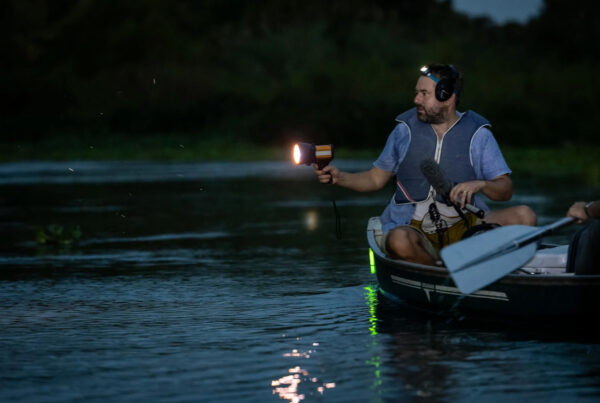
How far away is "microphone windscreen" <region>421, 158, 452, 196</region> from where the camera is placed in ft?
32.8

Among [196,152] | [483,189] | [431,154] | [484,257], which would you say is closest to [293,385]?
[484,257]

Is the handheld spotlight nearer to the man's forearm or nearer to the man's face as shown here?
the man's forearm

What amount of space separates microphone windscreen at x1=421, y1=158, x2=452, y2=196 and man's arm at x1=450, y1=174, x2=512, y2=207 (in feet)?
0.36

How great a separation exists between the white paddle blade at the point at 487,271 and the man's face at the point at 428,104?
1.32 m

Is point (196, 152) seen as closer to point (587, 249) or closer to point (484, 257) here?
point (484, 257)

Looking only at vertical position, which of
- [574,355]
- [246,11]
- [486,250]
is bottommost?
[574,355]

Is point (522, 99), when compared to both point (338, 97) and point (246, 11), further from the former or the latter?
point (246, 11)

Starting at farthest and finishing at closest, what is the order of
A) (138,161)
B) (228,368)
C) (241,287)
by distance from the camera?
(138,161), (241,287), (228,368)

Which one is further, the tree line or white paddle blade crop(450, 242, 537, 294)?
the tree line

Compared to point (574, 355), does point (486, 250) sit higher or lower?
higher

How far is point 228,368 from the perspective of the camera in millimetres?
8641

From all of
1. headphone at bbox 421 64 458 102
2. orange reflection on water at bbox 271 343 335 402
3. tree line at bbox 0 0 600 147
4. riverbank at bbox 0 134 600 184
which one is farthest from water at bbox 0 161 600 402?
tree line at bbox 0 0 600 147

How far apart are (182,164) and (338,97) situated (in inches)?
438

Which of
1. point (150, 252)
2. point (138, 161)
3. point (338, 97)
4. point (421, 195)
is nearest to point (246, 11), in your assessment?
point (338, 97)
